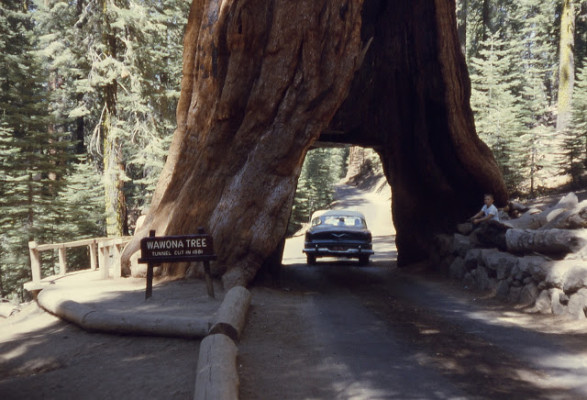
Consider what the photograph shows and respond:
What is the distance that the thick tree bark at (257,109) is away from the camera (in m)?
10.3

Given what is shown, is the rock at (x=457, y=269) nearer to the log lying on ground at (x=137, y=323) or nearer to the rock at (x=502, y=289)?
the rock at (x=502, y=289)

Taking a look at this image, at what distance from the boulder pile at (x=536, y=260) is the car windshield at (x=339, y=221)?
5229 mm

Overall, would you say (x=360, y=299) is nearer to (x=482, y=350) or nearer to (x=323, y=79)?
(x=482, y=350)

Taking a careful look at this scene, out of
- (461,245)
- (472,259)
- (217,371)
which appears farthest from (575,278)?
(217,371)

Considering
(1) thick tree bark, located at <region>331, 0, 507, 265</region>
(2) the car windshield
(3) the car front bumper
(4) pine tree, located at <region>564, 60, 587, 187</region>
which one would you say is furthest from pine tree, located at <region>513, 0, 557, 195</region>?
(3) the car front bumper

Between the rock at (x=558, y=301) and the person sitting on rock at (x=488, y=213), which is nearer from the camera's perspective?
the rock at (x=558, y=301)

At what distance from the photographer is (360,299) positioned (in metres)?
9.69

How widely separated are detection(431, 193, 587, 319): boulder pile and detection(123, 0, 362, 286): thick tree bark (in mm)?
4639

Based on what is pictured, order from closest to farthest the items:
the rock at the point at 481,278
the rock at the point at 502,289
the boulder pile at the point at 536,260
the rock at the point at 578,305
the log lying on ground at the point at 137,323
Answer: the log lying on ground at the point at 137,323 → the rock at the point at 578,305 → the boulder pile at the point at 536,260 → the rock at the point at 502,289 → the rock at the point at 481,278

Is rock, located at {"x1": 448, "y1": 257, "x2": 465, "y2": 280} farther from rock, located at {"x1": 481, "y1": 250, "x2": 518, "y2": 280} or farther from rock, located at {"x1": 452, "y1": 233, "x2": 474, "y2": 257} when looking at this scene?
rock, located at {"x1": 481, "y1": 250, "x2": 518, "y2": 280}

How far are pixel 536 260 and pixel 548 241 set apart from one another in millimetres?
399

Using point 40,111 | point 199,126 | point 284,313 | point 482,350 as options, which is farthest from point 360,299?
point 40,111

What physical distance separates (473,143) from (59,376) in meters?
12.2

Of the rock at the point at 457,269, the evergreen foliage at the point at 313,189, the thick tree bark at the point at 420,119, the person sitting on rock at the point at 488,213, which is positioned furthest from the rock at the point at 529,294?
the evergreen foliage at the point at 313,189
